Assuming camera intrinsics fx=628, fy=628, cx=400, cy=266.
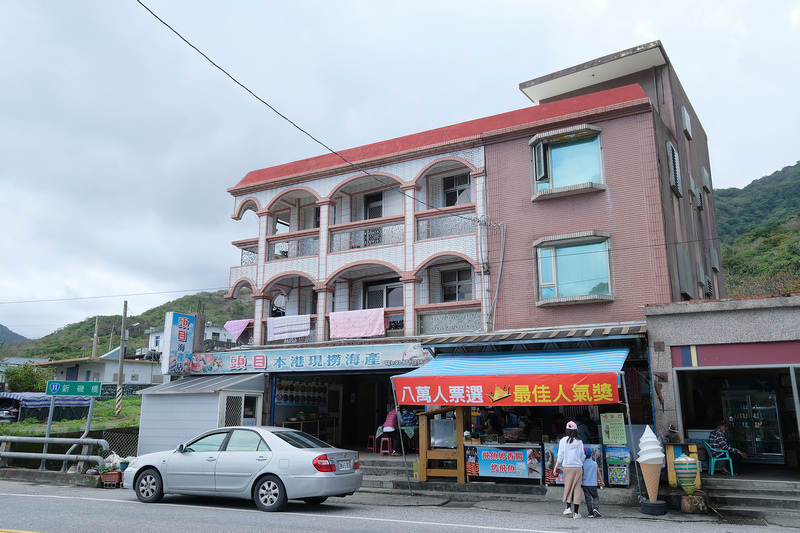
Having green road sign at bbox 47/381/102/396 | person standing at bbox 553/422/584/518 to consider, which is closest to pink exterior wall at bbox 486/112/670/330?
person standing at bbox 553/422/584/518

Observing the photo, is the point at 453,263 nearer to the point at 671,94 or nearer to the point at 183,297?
the point at 671,94

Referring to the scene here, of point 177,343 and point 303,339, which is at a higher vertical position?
point 303,339

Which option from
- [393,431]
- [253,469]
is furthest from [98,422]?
[253,469]

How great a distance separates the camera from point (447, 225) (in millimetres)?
18094

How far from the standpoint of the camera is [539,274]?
634 inches

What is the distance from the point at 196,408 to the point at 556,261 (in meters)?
10.9

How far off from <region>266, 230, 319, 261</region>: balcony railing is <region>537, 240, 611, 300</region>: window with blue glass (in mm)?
7565

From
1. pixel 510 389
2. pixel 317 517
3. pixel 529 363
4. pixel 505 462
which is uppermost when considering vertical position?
pixel 529 363

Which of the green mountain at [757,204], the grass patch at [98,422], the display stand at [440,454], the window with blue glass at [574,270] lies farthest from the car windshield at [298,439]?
the green mountain at [757,204]

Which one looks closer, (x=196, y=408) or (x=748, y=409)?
(x=748, y=409)

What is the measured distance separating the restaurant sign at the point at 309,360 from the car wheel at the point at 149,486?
6412 millimetres

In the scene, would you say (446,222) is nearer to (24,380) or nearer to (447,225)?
(447,225)

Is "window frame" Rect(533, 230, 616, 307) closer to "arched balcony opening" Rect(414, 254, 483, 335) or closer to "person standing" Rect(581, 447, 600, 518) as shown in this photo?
"arched balcony opening" Rect(414, 254, 483, 335)

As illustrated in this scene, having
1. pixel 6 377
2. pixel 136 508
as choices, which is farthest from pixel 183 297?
pixel 136 508
